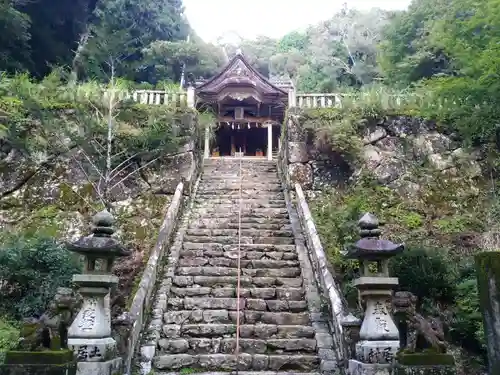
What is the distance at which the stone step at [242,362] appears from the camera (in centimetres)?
607

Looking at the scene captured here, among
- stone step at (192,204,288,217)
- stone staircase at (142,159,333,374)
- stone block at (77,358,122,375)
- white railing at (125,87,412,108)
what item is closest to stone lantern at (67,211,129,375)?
stone block at (77,358,122,375)

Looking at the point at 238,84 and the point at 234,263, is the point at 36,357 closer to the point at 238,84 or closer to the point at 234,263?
the point at 234,263

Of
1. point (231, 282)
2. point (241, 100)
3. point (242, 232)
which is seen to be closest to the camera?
point (231, 282)

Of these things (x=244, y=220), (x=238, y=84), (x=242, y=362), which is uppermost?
(x=238, y=84)

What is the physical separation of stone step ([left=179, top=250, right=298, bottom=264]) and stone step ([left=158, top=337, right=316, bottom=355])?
2.49 metres

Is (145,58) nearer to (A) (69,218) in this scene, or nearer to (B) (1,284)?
(A) (69,218)

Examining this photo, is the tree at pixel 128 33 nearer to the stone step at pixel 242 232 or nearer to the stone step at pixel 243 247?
the stone step at pixel 242 232

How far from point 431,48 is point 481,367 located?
16.3 metres

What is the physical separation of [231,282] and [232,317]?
97 cm

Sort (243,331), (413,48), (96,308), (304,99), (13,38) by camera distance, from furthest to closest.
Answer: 1. (413,48)
2. (13,38)
3. (304,99)
4. (243,331)
5. (96,308)

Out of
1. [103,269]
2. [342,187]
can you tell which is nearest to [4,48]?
[342,187]

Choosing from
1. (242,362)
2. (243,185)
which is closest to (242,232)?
(243,185)

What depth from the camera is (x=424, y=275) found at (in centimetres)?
821

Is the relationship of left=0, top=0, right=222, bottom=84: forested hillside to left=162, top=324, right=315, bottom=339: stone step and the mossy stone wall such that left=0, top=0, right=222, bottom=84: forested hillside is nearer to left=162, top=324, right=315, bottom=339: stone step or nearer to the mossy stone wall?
left=162, top=324, right=315, bottom=339: stone step
